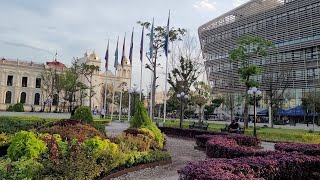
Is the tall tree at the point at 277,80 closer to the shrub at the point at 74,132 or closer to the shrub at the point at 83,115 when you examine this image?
the shrub at the point at 83,115

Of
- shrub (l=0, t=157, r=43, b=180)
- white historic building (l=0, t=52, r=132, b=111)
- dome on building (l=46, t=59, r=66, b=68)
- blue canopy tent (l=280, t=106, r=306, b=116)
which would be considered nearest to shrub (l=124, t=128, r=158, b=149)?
shrub (l=0, t=157, r=43, b=180)

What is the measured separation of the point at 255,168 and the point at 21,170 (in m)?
4.60

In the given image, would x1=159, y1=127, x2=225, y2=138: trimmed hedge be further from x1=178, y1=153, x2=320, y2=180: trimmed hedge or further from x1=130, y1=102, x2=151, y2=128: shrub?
x1=178, y1=153, x2=320, y2=180: trimmed hedge

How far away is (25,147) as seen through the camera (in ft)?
26.0

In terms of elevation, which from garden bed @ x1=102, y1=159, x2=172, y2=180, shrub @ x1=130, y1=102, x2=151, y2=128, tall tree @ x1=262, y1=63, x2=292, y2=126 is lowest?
garden bed @ x1=102, y1=159, x2=172, y2=180

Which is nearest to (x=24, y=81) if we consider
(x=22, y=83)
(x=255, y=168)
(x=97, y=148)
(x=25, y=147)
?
(x=22, y=83)

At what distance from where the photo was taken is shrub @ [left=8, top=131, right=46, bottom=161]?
25.8 feet

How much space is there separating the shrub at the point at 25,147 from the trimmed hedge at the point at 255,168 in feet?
12.0

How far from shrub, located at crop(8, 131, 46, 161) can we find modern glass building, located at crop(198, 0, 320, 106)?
43.5 metres

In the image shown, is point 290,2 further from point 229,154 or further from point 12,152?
point 12,152

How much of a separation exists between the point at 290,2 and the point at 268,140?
3853 cm

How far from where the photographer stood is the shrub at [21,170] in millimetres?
6027

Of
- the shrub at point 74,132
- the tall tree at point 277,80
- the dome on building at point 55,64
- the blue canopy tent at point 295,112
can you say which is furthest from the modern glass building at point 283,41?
the shrub at point 74,132

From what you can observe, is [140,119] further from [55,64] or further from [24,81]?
[55,64]
